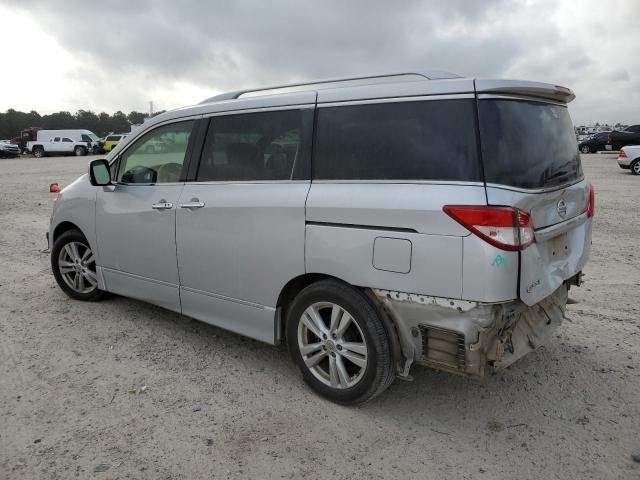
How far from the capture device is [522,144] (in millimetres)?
2752

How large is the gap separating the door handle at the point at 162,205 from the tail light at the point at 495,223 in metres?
2.33

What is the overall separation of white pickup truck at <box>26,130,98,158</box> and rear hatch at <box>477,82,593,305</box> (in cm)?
4408

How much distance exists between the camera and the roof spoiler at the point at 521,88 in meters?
2.70

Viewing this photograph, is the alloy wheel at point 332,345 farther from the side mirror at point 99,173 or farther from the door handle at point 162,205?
the side mirror at point 99,173

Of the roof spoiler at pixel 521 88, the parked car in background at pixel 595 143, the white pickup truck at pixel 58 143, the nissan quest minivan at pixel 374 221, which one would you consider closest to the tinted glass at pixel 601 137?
the parked car in background at pixel 595 143

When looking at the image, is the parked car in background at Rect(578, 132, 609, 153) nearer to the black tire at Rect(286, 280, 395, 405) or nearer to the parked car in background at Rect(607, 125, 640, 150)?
the parked car in background at Rect(607, 125, 640, 150)

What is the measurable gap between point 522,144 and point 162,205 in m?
2.67

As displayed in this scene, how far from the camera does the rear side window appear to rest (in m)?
2.71

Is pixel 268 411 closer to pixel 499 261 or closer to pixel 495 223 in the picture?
pixel 499 261

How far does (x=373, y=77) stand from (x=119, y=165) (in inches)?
100

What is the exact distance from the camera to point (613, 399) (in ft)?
10.8

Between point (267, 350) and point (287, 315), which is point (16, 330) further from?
point (287, 315)

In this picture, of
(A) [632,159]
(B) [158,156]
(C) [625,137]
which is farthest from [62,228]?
(C) [625,137]

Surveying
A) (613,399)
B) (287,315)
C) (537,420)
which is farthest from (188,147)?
(613,399)
